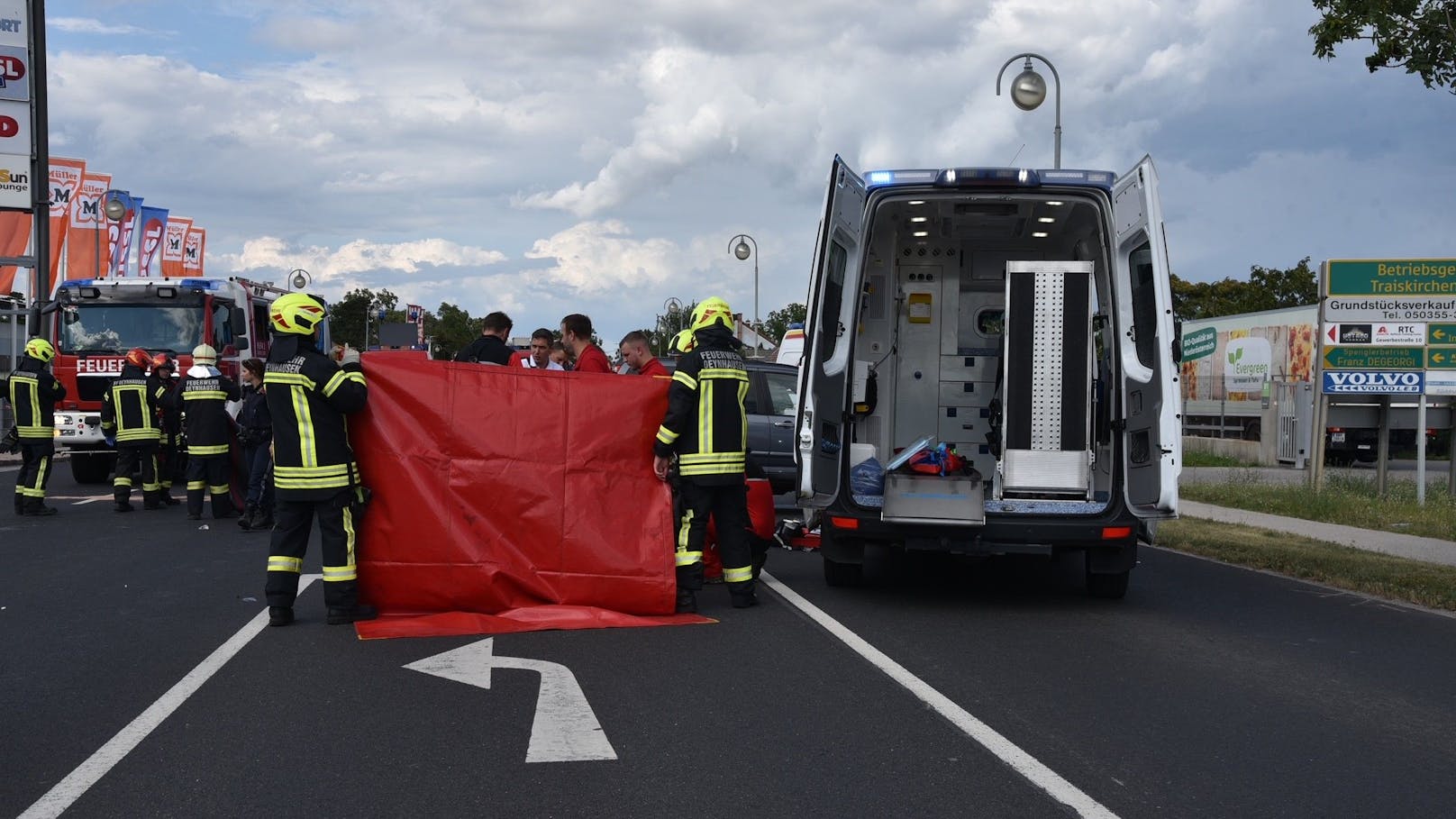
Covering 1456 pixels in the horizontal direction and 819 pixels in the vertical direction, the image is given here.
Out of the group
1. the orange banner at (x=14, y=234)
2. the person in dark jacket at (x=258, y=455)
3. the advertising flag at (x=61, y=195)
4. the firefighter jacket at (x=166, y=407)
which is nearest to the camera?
the person in dark jacket at (x=258, y=455)

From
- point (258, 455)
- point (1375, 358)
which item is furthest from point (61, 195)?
point (1375, 358)

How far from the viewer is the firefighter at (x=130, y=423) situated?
614 inches

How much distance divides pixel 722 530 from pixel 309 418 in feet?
8.80

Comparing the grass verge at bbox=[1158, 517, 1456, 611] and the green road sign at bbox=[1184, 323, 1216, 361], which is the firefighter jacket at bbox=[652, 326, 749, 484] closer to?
the grass verge at bbox=[1158, 517, 1456, 611]

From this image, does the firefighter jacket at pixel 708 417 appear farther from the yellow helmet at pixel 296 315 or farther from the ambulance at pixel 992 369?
the yellow helmet at pixel 296 315

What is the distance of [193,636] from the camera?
7.93 meters

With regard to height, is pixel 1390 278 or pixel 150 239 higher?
pixel 150 239

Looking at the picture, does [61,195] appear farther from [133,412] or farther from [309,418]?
[309,418]

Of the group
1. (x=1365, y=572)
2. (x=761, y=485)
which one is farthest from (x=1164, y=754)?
(x=1365, y=572)

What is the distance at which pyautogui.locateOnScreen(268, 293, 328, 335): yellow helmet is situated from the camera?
8.09 metres

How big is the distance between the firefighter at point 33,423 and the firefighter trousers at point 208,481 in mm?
1581

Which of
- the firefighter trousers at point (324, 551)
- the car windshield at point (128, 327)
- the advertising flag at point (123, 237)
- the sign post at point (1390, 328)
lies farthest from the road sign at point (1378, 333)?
the advertising flag at point (123, 237)

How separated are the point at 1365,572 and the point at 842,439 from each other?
492 centimetres

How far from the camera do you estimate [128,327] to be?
763 inches
